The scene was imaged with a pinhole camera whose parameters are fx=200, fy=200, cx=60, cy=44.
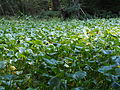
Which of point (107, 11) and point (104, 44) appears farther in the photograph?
point (107, 11)

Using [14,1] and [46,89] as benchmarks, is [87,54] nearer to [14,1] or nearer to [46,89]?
[46,89]

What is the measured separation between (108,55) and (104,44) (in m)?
0.73

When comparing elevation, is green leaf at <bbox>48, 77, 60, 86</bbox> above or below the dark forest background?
above

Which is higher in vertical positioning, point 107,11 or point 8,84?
point 8,84

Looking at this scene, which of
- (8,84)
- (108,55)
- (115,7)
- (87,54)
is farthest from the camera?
(115,7)

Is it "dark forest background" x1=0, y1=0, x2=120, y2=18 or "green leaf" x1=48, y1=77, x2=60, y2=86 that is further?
"dark forest background" x1=0, y1=0, x2=120, y2=18

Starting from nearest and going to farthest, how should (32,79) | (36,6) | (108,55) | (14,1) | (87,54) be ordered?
1. (32,79)
2. (108,55)
3. (87,54)
4. (14,1)
5. (36,6)

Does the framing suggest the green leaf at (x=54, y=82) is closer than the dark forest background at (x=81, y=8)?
Yes

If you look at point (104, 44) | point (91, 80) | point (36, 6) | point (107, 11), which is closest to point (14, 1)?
point (36, 6)

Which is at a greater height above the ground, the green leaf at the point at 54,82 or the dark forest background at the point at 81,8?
the green leaf at the point at 54,82

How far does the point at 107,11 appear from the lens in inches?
464

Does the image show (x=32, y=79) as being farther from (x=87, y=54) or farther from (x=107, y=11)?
(x=107, y=11)

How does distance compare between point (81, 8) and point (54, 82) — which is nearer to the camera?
point (54, 82)

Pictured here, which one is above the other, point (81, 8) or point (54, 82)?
point (54, 82)
